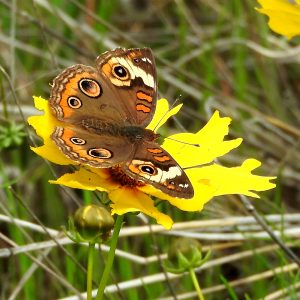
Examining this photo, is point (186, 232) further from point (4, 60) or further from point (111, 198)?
point (4, 60)

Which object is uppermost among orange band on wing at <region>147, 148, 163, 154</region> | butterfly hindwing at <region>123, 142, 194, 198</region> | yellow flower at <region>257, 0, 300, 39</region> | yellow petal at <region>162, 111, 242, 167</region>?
yellow flower at <region>257, 0, 300, 39</region>

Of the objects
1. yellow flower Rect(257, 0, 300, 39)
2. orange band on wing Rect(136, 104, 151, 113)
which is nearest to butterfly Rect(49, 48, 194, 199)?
orange band on wing Rect(136, 104, 151, 113)

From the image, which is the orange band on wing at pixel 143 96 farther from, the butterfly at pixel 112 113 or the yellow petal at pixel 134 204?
the yellow petal at pixel 134 204

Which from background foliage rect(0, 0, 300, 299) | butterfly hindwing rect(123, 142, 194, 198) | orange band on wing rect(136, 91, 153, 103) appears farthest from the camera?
background foliage rect(0, 0, 300, 299)

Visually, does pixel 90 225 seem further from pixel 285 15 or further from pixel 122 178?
pixel 285 15

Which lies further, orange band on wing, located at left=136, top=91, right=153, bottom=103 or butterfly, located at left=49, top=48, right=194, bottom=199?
orange band on wing, located at left=136, top=91, right=153, bottom=103

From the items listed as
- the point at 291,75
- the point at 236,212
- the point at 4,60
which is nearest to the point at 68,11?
the point at 4,60

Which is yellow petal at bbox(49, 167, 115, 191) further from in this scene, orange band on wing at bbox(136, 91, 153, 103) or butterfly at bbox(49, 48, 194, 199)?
orange band on wing at bbox(136, 91, 153, 103)

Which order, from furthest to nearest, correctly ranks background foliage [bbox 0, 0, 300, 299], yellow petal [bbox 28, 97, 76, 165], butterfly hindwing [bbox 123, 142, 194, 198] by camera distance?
1. background foliage [bbox 0, 0, 300, 299]
2. yellow petal [bbox 28, 97, 76, 165]
3. butterfly hindwing [bbox 123, 142, 194, 198]

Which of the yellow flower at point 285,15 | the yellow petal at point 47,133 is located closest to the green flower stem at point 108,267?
the yellow petal at point 47,133
